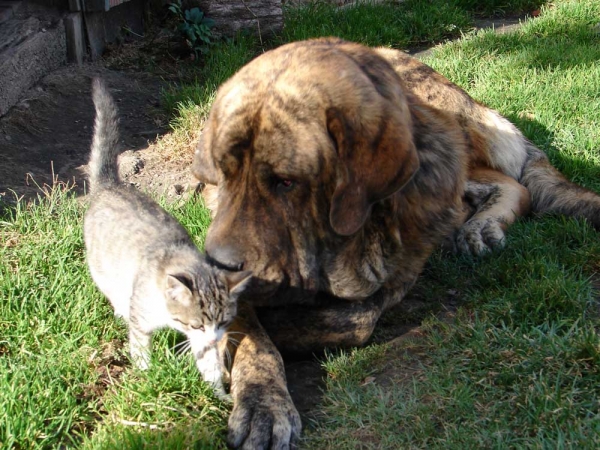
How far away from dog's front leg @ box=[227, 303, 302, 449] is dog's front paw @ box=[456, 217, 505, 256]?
1617 millimetres

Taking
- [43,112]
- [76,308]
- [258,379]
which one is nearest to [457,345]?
[258,379]

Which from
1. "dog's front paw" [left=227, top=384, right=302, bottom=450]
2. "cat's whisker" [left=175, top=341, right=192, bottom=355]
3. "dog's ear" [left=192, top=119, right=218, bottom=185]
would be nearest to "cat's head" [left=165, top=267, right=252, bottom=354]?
"cat's whisker" [left=175, top=341, right=192, bottom=355]

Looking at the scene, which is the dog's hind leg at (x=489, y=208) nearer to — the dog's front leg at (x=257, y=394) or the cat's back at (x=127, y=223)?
the dog's front leg at (x=257, y=394)

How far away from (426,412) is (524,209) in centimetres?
227

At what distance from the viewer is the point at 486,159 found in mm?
5121

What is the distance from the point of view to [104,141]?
4234 mm

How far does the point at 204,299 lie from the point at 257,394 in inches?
17.3

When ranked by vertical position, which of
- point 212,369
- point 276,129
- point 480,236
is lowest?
point 480,236

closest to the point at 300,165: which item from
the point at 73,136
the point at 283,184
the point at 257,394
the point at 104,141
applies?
the point at 283,184

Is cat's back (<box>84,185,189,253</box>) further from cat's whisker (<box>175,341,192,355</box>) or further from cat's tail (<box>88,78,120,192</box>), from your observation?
cat's whisker (<box>175,341,192,355</box>)

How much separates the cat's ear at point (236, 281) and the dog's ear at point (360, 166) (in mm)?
449

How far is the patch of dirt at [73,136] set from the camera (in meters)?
5.19

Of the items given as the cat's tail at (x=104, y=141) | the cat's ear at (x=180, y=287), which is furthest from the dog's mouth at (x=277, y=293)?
the cat's tail at (x=104, y=141)

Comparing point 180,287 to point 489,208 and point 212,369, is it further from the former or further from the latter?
point 489,208
